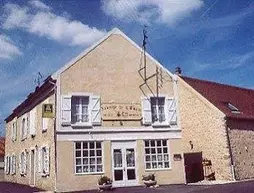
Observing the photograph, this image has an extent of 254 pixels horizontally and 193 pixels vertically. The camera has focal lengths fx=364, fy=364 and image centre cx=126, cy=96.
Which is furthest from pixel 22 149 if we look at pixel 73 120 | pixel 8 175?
pixel 73 120

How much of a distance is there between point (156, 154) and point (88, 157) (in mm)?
3914

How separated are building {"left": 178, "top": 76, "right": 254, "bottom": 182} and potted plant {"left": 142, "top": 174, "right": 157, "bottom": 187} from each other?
3.05m

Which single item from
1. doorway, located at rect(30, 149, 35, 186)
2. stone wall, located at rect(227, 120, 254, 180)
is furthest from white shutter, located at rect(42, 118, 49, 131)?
stone wall, located at rect(227, 120, 254, 180)

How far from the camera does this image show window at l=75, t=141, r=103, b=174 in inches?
717

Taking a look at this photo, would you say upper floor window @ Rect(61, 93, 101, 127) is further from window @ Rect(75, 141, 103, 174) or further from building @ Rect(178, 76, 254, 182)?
building @ Rect(178, 76, 254, 182)

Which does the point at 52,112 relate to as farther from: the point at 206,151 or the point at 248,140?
the point at 248,140

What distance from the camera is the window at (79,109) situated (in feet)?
61.7

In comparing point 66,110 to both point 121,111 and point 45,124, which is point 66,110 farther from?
point 121,111

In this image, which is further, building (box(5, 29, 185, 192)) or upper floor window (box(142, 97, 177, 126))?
upper floor window (box(142, 97, 177, 126))

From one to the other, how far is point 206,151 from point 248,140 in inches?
98.2

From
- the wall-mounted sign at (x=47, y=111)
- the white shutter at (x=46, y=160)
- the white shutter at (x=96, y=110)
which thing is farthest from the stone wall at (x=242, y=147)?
the white shutter at (x=46, y=160)

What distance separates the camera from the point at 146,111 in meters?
20.2

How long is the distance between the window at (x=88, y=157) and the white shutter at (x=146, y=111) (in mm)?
3041

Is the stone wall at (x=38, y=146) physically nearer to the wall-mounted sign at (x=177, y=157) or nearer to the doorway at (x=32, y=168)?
the doorway at (x=32, y=168)
